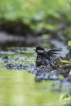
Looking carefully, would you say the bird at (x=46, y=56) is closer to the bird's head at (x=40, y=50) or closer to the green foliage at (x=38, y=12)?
the bird's head at (x=40, y=50)

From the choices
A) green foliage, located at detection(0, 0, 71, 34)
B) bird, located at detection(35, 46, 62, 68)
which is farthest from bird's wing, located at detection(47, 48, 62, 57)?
green foliage, located at detection(0, 0, 71, 34)

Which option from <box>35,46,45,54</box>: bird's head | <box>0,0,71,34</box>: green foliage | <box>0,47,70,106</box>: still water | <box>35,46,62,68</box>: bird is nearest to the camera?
<box>0,47,70,106</box>: still water

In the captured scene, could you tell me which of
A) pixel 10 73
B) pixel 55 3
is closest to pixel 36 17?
pixel 55 3

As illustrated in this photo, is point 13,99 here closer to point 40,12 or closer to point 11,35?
point 11,35

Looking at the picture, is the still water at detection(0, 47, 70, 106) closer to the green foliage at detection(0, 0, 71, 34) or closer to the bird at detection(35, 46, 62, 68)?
the bird at detection(35, 46, 62, 68)

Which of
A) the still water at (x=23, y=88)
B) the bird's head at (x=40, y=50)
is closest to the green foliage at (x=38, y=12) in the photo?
the bird's head at (x=40, y=50)
